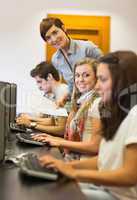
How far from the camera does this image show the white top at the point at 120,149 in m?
1.20

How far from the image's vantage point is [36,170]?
4.33 feet

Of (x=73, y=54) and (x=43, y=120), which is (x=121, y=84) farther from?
(x=73, y=54)

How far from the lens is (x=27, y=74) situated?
13.8 feet

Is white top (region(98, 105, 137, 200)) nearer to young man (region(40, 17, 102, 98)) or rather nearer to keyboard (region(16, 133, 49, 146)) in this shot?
keyboard (region(16, 133, 49, 146))

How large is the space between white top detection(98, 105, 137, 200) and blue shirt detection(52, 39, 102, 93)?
7.91 feet

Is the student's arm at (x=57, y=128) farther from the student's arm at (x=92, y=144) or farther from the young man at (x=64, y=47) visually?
the young man at (x=64, y=47)

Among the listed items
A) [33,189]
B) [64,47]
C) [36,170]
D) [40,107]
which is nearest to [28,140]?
[36,170]

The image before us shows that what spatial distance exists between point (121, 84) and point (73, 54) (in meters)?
2.64

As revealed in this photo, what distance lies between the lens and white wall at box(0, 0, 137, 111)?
4121 millimetres

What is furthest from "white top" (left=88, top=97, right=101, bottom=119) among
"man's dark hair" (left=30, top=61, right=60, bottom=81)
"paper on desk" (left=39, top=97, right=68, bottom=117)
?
"man's dark hair" (left=30, top=61, right=60, bottom=81)

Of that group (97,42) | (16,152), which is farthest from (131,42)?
(16,152)

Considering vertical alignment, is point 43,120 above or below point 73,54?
below

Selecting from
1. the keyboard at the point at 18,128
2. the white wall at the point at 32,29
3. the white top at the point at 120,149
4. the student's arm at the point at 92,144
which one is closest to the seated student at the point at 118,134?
the white top at the point at 120,149

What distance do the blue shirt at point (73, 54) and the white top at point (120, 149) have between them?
241cm
